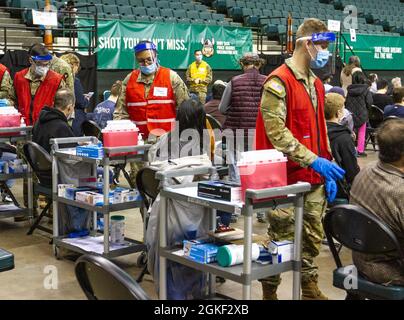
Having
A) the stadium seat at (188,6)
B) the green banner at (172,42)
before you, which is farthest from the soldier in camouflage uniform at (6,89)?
the stadium seat at (188,6)

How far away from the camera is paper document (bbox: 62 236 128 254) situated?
14.8 ft

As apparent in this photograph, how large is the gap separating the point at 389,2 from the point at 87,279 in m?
25.4

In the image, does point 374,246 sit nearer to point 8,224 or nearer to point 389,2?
point 8,224

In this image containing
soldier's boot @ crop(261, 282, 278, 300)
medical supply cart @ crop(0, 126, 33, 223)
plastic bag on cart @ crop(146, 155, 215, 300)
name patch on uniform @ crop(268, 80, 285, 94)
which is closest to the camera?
plastic bag on cart @ crop(146, 155, 215, 300)

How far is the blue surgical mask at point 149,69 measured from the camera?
507cm

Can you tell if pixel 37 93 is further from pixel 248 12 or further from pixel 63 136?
pixel 248 12

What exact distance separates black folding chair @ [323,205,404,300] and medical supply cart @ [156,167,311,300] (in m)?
0.23

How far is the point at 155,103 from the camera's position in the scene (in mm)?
5070

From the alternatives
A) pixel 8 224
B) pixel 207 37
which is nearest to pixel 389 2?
pixel 207 37

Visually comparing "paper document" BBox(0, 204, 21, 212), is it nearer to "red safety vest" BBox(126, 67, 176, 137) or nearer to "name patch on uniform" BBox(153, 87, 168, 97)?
"red safety vest" BBox(126, 67, 176, 137)

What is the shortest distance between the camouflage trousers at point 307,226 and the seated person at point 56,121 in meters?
2.27

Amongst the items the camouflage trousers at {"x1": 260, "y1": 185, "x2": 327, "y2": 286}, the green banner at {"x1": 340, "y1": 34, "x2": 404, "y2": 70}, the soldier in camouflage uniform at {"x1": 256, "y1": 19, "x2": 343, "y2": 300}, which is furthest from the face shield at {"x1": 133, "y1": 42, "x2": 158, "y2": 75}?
the green banner at {"x1": 340, "y1": 34, "x2": 404, "y2": 70}

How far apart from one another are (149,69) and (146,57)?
0.10 metres

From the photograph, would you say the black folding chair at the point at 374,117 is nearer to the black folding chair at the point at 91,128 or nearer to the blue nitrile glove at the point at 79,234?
the black folding chair at the point at 91,128
